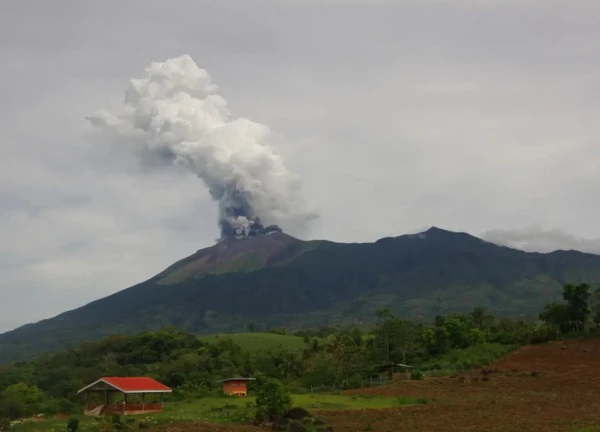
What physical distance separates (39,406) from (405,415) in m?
27.8

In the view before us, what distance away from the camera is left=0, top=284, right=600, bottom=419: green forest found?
54.2 meters

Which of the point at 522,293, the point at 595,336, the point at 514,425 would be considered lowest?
the point at 514,425

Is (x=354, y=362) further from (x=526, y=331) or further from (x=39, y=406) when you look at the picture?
(x=39, y=406)

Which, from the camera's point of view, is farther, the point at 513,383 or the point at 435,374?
the point at 435,374

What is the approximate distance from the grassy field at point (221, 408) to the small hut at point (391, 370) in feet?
32.9

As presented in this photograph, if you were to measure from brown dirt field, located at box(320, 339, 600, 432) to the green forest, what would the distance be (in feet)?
13.1

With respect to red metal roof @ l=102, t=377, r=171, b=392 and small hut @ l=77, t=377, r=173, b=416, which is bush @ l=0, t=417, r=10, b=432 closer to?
small hut @ l=77, t=377, r=173, b=416

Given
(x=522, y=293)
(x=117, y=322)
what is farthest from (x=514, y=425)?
(x=522, y=293)

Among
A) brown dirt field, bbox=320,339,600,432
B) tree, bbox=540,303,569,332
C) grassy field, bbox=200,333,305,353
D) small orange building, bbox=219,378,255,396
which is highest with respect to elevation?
grassy field, bbox=200,333,305,353

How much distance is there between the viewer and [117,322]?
7224 inches

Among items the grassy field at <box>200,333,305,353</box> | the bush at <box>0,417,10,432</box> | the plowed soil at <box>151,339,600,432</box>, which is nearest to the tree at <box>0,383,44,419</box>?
the bush at <box>0,417,10,432</box>

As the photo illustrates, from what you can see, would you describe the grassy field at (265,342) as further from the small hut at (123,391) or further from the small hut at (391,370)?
the small hut at (123,391)

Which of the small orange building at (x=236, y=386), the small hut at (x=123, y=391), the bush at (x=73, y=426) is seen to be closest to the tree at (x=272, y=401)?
the bush at (x=73, y=426)

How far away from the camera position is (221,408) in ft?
129
